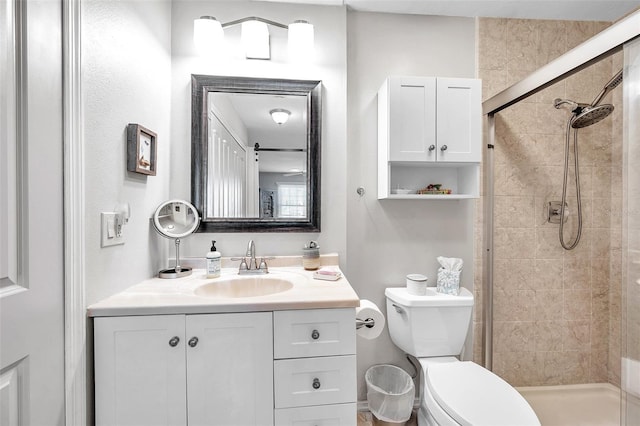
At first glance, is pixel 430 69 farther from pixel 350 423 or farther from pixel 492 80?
pixel 350 423

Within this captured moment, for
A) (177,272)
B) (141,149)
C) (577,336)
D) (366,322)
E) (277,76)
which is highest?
(277,76)

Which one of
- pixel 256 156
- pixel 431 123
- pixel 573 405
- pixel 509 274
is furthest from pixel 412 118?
→ pixel 573 405

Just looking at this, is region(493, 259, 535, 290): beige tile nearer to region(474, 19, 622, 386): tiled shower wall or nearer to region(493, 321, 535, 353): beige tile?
region(474, 19, 622, 386): tiled shower wall

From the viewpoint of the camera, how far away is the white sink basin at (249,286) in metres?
1.33

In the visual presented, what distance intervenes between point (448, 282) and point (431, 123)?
0.87 meters

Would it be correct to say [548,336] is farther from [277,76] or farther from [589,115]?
[277,76]

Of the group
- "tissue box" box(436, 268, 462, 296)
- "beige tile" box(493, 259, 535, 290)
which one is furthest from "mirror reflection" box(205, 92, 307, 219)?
"beige tile" box(493, 259, 535, 290)

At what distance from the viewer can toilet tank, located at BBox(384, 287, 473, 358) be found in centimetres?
147

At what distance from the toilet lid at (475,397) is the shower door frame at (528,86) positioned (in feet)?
1.62

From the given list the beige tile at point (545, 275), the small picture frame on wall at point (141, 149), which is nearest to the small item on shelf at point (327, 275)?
the small picture frame on wall at point (141, 149)

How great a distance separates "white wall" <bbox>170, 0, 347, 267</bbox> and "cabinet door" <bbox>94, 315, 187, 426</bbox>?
2.06 feet

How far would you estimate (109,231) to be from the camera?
1025mm

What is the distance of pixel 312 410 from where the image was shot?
3.31 ft

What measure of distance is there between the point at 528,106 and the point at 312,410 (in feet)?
6.57
